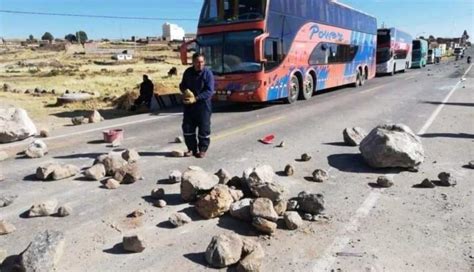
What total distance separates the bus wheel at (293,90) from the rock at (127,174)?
10596mm

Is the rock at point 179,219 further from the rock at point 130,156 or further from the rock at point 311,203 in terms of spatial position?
the rock at point 130,156

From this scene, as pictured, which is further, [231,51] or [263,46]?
[231,51]

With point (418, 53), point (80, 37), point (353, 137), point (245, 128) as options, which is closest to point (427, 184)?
point (353, 137)

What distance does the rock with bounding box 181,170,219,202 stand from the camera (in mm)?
5422

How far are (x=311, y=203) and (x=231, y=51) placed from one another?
31.8 ft

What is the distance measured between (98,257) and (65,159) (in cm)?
433

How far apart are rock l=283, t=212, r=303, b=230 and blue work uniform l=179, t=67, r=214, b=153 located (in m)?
3.54

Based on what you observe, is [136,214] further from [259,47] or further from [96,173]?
[259,47]

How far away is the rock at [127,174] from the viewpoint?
636 centimetres

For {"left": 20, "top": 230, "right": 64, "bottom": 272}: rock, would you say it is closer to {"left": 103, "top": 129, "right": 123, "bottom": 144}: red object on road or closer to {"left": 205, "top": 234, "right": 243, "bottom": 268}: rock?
{"left": 205, "top": 234, "right": 243, "bottom": 268}: rock

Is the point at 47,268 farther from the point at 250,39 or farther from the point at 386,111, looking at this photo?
the point at 386,111

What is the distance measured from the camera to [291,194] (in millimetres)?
5891

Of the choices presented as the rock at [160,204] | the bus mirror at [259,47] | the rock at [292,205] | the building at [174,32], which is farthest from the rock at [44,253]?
the building at [174,32]

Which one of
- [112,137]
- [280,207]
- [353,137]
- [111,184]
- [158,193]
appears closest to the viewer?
[280,207]
